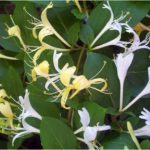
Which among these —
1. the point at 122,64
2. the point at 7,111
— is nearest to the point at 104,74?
the point at 122,64

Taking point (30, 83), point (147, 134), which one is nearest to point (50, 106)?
point (30, 83)

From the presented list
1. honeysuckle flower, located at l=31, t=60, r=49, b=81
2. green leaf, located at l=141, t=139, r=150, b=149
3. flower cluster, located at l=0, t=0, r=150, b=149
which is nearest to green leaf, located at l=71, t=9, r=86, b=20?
flower cluster, located at l=0, t=0, r=150, b=149

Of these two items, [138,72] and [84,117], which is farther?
[138,72]

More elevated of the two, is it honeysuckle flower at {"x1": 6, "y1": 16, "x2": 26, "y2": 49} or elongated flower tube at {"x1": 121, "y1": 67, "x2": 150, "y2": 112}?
honeysuckle flower at {"x1": 6, "y1": 16, "x2": 26, "y2": 49}

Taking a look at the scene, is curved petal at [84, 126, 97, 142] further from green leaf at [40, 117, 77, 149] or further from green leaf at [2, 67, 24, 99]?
green leaf at [2, 67, 24, 99]

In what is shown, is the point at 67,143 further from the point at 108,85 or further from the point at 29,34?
the point at 29,34

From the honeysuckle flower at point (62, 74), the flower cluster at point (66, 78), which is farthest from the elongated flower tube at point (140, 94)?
the honeysuckle flower at point (62, 74)

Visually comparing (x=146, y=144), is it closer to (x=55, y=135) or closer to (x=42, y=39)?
(x=55, y=135)
